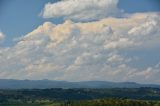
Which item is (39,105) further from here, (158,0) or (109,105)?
(158,0)

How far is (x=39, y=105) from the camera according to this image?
6845 inches

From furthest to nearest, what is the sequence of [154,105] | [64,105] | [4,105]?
[4,105] → [64,105] → [154,105]

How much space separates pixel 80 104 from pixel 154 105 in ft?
75.2

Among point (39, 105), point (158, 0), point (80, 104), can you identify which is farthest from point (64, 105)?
point (158, 0)

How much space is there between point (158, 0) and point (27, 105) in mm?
149436

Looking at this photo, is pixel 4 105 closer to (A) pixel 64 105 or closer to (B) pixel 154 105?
(A) pixel 64 105

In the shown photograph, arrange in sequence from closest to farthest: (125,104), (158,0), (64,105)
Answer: (158,0) < (125,104) < (64,105)

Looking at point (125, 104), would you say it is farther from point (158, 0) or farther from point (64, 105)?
point (158, 0)

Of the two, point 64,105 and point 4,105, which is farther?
point 4,105

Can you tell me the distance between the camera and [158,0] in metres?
30.7

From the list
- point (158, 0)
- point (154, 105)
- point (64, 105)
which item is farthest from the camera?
point (64, 105)

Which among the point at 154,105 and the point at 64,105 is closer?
the point at 154,105

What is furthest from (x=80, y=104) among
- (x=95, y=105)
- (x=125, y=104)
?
(x=125, y=104)

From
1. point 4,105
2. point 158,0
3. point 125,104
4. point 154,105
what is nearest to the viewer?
point 158,0
